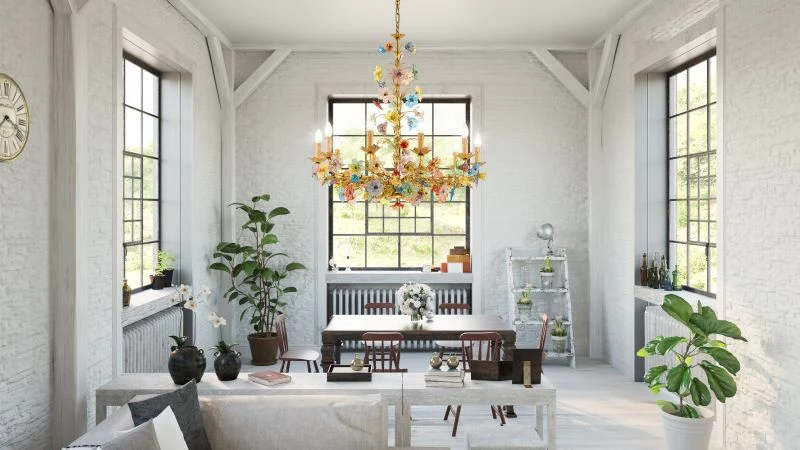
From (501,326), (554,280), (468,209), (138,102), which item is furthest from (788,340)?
(138,102)

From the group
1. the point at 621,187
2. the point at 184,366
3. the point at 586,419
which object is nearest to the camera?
the point at 184,366

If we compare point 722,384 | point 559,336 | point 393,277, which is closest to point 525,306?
point 559,336

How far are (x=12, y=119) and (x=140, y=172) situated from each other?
270 cm

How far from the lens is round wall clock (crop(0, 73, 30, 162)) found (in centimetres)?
390

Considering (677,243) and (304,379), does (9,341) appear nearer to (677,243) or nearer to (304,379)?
(304,379)

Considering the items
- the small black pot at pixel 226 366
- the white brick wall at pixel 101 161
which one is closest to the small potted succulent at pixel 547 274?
the small black pot at pixel 226 366

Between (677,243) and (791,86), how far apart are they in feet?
9.41

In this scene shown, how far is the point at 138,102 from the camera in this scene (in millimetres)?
6676

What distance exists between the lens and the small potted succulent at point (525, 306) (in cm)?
823

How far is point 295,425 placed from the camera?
3.84 meters

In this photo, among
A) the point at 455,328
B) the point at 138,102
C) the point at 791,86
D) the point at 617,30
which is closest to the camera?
the point at 791,86

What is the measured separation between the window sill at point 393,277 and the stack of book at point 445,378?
4307 millimetres

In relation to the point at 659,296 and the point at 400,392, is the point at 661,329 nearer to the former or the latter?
the point at 659,296

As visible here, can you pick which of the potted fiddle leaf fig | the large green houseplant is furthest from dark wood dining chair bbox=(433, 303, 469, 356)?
the large green houseplant
